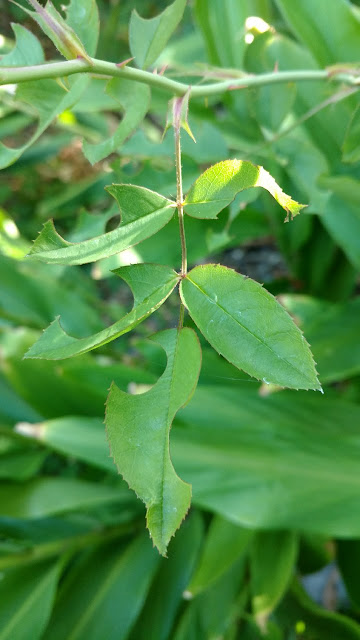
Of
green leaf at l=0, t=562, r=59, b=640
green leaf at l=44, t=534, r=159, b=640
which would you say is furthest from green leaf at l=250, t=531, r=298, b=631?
green leaf at l=0, t=562, r=59, b=640

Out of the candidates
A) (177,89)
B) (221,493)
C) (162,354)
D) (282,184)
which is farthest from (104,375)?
(177,89)

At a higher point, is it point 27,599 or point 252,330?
point 252,330

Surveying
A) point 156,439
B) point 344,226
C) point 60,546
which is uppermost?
point 156,439

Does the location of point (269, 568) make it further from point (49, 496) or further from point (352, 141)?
point (352, 141)

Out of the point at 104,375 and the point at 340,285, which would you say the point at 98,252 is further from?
the point at 340,285

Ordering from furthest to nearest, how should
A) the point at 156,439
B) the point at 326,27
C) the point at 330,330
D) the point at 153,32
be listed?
the point at 330,330
the point at 326,27
the point at 153,32
the point at 156,439

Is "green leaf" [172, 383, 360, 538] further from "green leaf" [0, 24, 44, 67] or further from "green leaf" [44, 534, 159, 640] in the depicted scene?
"green leaf" [0, 24, 44, 67]

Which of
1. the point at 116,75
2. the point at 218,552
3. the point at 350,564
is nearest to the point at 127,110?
the point at 116,75
